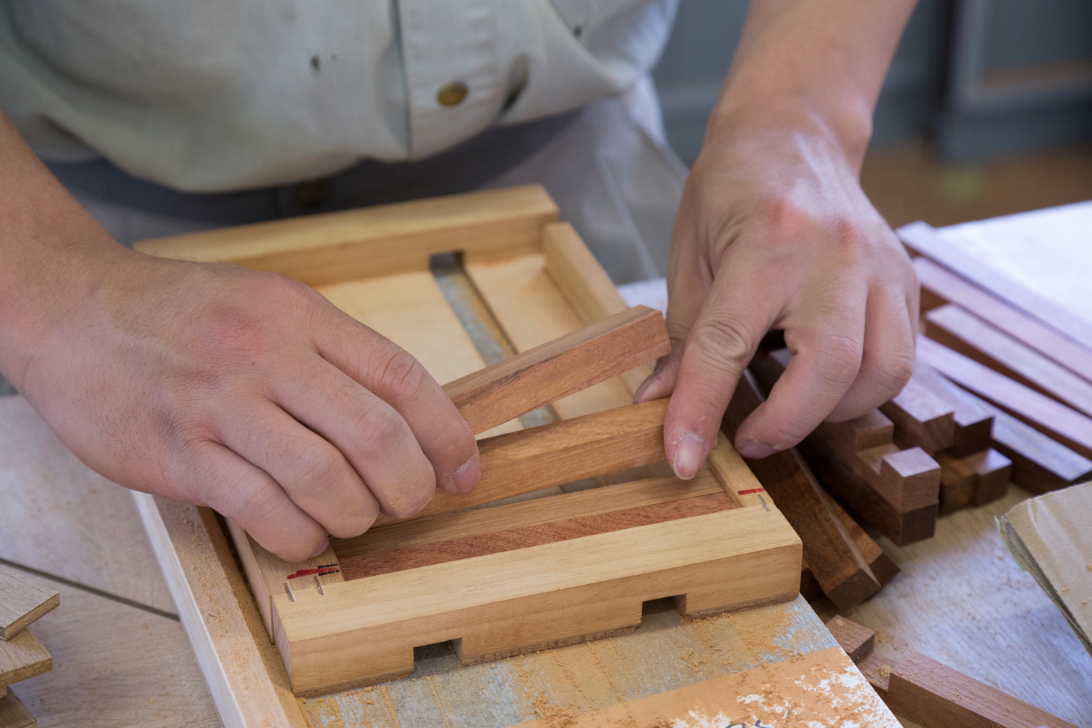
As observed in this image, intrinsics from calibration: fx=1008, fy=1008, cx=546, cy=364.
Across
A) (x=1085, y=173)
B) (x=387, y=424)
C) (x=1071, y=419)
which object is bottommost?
(x=1085, y=173)

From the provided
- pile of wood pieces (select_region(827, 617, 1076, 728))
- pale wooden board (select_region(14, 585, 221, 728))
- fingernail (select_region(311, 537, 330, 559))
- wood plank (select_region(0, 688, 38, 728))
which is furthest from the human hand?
wood plank (select_region(0, 688, 38, 728))

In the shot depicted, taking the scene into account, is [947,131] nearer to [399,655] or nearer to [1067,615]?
[1067,615]

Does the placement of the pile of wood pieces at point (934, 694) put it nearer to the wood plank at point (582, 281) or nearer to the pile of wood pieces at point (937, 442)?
the pile of wood pieces at point (937, 442)

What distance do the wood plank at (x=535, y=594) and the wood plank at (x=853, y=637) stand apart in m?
0.06

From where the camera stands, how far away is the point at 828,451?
1113 mm

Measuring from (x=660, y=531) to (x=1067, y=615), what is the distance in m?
0.36

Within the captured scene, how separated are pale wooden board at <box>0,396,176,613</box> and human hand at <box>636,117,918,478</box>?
57 cm

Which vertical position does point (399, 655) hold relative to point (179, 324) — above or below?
below

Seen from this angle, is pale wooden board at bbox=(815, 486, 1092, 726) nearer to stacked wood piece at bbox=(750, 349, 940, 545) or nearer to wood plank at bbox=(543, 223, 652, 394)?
stacked wood piece at bbox=(750, 349, 940, 545)

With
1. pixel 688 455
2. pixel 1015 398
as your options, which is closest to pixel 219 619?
pixel 688 455

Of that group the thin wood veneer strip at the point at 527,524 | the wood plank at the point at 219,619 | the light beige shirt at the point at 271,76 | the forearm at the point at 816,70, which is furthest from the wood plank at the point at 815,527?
the light beige shirt at the point at 271,76

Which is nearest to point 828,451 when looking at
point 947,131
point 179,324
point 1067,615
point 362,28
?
point 1067,615

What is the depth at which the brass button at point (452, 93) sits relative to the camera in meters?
1.39

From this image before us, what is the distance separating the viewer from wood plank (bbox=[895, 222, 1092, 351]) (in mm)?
1370
